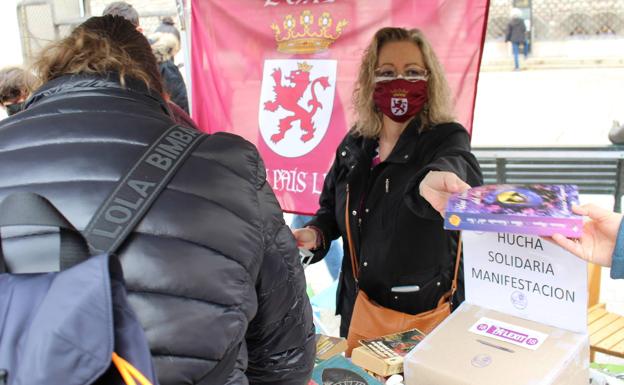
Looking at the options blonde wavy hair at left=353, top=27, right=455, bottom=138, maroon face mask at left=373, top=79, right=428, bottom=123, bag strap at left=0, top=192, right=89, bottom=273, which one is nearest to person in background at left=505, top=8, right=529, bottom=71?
blonde wavy hair at left=353, top=27, right=455, bottom=138

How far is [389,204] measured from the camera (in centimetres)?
212

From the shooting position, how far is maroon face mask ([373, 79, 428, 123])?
2.24 m

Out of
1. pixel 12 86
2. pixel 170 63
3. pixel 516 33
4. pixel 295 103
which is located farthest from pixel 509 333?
pixel 516 33

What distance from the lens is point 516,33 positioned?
1316 centimetres

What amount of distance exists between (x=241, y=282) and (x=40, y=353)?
1.36 ft

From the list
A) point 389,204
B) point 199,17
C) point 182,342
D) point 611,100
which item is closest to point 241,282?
point 182,342

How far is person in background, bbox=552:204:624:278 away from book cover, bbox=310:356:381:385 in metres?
0.57

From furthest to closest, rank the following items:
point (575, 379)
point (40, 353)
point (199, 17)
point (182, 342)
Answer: point (199, 17) < point (575, 379) < point (182, 342) < point (40, 353)

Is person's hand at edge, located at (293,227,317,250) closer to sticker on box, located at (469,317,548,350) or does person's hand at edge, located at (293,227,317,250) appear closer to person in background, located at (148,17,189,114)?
sticker on box, located at (469,317,548,350)

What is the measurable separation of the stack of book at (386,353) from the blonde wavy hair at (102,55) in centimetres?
84

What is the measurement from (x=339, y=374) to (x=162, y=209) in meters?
0.75

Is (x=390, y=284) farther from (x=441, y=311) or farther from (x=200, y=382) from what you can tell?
(x=200, y=382)

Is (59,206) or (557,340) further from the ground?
(59,206)

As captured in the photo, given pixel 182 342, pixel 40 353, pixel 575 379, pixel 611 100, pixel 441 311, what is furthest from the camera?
pixel 611 100
